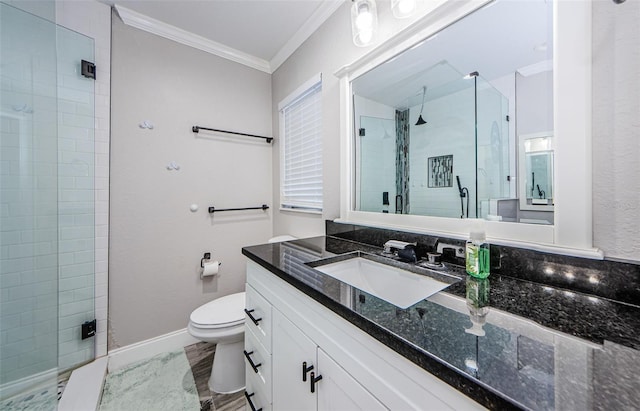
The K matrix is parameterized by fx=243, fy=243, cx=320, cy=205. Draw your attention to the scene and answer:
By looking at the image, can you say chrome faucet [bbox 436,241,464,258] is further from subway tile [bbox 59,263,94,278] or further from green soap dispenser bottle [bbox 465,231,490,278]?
subway tile [bbox 59,263,94,278]

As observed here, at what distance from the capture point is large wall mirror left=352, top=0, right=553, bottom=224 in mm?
814

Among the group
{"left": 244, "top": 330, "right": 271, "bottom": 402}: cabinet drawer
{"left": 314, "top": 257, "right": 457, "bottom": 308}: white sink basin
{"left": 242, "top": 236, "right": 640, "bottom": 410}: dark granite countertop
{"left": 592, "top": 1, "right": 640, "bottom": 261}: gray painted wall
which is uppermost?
{"left": 592, "top": 1, "right": 640, "bottom": 261}: gray painted wall

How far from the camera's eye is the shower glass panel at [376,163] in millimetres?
1342

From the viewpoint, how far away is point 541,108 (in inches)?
30.7

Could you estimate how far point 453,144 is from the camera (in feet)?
3.53

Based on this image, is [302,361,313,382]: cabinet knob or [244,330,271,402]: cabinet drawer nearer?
[302,361,313,382]: cabinet knob

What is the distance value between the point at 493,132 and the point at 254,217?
1.97 metres

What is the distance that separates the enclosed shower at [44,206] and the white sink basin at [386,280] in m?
1.71

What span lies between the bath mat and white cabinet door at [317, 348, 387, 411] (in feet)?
3.77

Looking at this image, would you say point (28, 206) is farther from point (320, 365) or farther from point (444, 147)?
point (444, 147)

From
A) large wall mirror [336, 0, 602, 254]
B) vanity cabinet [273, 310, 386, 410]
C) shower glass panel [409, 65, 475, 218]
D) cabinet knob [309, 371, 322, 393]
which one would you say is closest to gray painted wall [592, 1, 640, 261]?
large wall mirror [336, 0, 602, 254]

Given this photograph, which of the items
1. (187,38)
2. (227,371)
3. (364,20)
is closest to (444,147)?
(364,20)

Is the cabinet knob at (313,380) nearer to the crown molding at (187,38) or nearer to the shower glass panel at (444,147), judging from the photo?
the shower glass panel at (444,147)

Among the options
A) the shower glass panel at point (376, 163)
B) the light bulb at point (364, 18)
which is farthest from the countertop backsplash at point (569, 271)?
the light bulb at point (364, 18)
